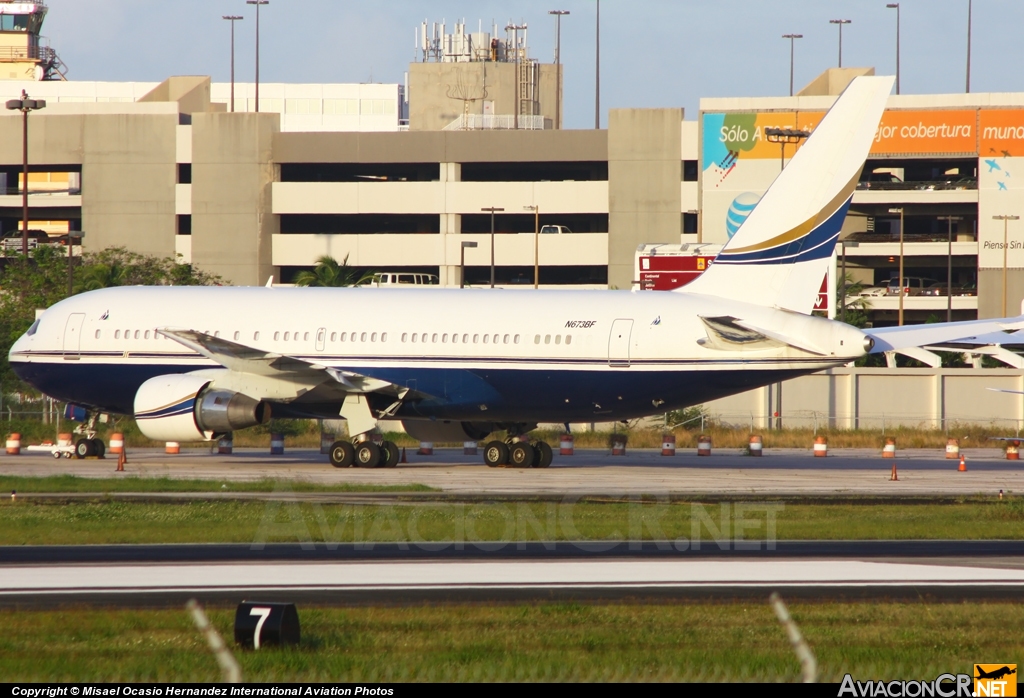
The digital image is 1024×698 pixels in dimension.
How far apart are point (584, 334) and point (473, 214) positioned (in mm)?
66844

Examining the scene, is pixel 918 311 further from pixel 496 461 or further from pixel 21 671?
pixel 21 671

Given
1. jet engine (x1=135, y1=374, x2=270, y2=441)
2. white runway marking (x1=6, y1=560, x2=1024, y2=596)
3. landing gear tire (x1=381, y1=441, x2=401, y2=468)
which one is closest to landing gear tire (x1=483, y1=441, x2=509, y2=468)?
landing gear tire (x1=381, y1=441, x2=401, y2=468)

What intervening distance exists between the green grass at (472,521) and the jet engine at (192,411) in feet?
24.2

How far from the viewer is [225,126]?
9450 centimetres

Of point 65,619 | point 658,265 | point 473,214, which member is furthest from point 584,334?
point 473,214

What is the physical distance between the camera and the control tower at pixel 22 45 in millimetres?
134375

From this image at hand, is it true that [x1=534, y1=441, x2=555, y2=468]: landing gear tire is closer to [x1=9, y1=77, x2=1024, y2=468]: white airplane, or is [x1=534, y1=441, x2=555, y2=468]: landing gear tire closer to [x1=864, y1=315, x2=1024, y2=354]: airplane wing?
[x1=9, y1=77, x2=1024, y2=468]: white airplane

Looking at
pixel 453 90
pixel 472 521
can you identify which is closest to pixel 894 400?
pixel 472 521

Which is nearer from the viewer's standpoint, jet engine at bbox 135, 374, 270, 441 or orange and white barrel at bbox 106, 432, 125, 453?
jet engine at bbox 135, 374, 270, 441

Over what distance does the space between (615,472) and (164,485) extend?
1097 cm

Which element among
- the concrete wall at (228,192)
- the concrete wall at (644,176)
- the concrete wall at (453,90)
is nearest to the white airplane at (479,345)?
the concrete wall at (228,192)

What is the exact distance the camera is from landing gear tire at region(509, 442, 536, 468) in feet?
109

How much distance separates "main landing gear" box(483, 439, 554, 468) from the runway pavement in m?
0.56

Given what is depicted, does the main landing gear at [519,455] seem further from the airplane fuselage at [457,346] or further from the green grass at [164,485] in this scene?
the green grass at [164,485]
